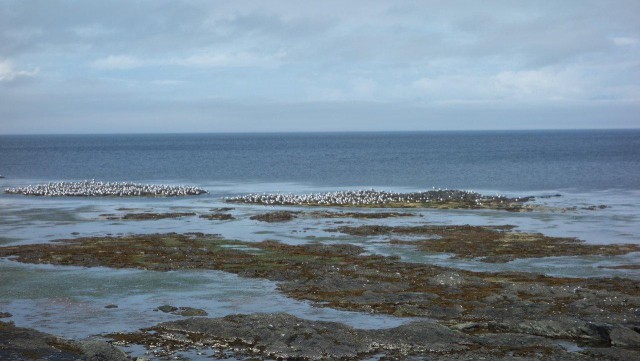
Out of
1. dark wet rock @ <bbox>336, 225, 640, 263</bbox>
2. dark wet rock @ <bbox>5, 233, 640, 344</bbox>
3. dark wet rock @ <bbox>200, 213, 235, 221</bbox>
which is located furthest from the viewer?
dark wet rock @ <bbox>200, 213, 235, 221</bbox>

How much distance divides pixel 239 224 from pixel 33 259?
57.4 feet

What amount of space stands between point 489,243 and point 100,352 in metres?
26.9

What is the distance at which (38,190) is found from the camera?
77750 mm

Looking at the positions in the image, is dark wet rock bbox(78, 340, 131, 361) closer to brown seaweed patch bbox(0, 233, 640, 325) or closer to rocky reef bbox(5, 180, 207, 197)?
brown seaweed patch bbox(0, 233, 640, 325)

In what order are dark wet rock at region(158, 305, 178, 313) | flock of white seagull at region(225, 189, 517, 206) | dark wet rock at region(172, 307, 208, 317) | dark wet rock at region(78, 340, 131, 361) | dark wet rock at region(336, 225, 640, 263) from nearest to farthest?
dark wet rock at region(78, 340, 131, 361) < dark wet rock at region(172, 307, 208, 317) < dark wet rock at region(158, 305, 178, 313) < dark wet rock at region(336, 225, 640, 263) < flock of white seagull at region(225, 189, 517, 206)

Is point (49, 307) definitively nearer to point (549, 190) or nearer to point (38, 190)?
point (38, 190)

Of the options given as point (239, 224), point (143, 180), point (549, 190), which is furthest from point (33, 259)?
point (143, 180)

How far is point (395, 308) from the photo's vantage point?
2694 centimetres

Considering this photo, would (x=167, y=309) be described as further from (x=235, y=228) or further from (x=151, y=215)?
(x=151, y=215)

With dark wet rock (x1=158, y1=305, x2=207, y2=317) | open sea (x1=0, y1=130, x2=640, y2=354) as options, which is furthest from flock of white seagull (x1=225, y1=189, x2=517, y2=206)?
dark wet rock (x1=158, y1=305, x2=207, y2=317)

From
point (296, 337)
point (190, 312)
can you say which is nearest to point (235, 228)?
point (190, 312)

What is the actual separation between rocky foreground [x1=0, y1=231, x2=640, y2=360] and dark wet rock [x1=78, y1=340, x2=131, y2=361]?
1352mm

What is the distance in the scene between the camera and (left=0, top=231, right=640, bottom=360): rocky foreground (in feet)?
72.0

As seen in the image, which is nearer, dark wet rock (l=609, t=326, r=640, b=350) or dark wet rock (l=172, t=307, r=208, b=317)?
dark wet rock (l=609, t=326, r=640, b=350)
